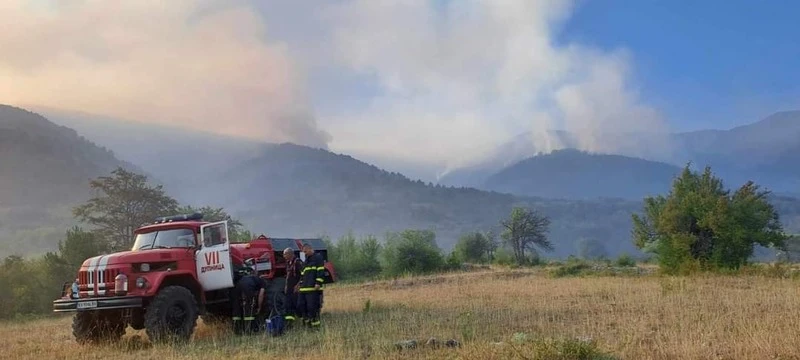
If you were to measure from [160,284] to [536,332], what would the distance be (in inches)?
275

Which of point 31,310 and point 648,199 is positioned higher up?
point 648,199

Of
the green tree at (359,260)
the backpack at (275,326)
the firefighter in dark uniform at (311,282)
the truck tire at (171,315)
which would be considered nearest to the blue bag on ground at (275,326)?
the backpack at (275,326)

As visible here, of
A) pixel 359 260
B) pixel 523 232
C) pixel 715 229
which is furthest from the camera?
pixel 523 232

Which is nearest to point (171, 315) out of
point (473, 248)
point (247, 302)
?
point (247, 302)

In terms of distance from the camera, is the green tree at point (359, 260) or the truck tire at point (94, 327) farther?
the green tree at point (359, 260)

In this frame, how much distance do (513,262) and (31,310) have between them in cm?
3614

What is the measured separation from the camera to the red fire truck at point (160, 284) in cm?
1196

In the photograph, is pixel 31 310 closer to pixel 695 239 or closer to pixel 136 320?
pixel 136 320

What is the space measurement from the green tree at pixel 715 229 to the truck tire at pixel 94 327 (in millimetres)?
23408

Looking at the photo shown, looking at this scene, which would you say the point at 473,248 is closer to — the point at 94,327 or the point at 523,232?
the point at 523,232

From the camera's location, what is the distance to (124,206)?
47.2m

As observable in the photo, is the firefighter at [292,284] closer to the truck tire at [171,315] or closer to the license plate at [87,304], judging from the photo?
the truck tire at [171,315]

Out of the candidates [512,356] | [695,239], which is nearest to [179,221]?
[512,356]

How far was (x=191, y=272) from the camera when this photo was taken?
13.1m
